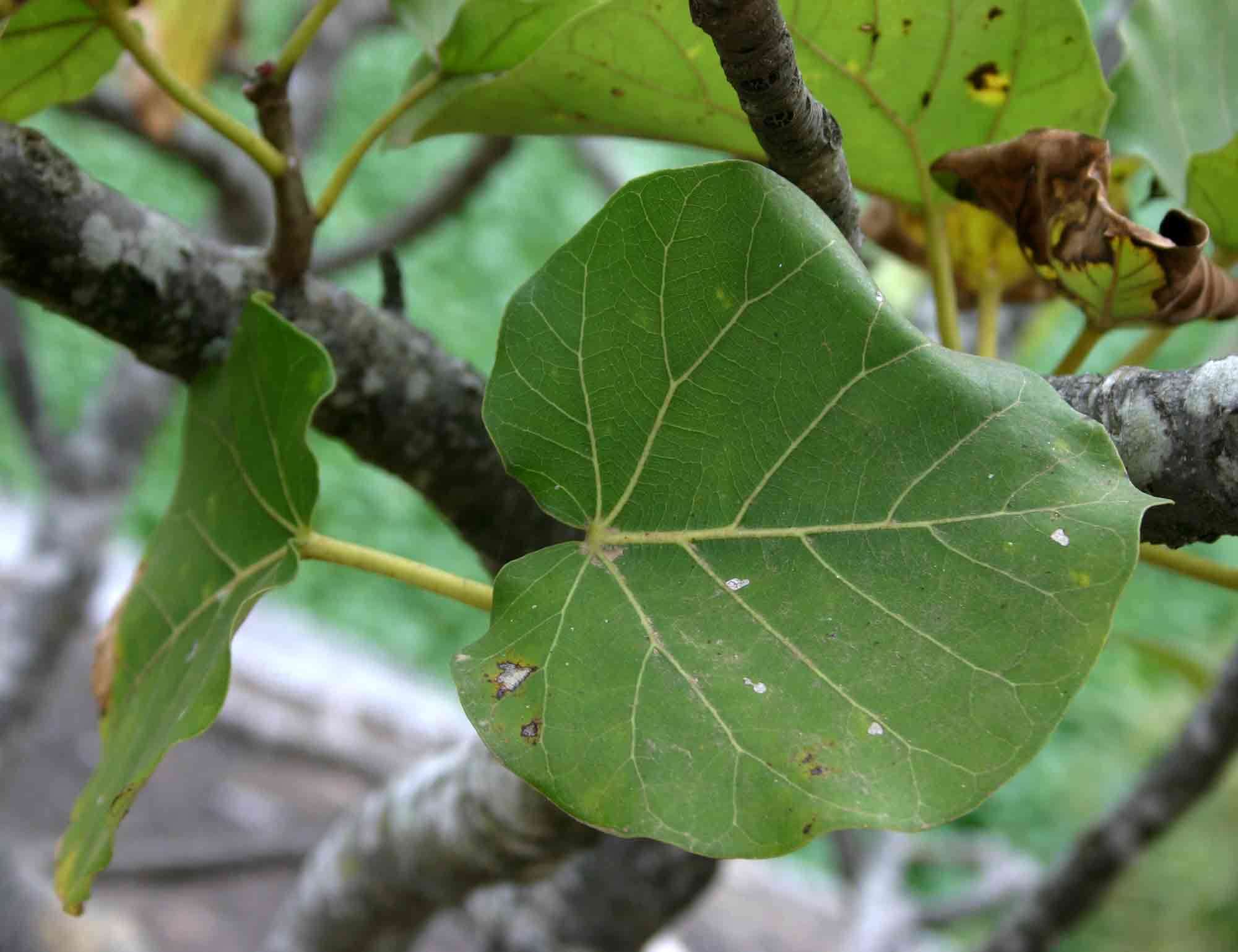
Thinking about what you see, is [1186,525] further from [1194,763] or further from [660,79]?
[1194,763]

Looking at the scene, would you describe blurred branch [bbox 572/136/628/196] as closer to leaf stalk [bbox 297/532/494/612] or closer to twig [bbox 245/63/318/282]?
twig [bbox 245/63/318/282]

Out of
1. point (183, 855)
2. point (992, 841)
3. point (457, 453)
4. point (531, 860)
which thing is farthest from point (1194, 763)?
point (992, 841)

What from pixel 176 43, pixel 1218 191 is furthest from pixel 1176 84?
pixel 176 43

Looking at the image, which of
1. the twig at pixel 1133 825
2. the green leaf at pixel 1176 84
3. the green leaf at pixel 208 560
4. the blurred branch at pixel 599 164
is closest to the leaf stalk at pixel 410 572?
the green leaf at pixel 208 560

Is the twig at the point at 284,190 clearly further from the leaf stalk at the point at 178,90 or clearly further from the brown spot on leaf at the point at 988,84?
the brown spot on leaf at the point at 988,84

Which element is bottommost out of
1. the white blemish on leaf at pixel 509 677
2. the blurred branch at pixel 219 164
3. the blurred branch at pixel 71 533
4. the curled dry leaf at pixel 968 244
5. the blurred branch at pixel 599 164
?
the blurred branch at pixel 71 533
